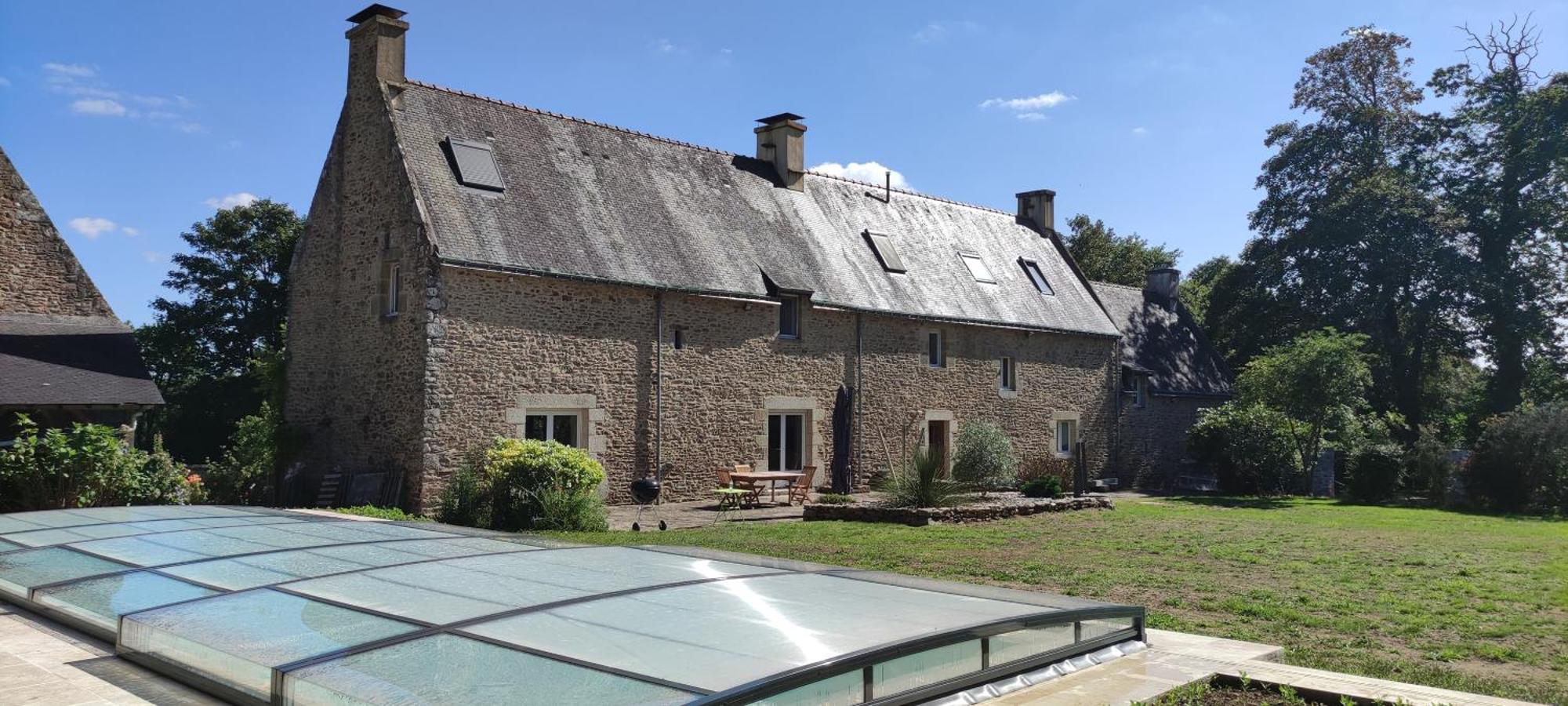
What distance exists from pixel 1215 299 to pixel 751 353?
20.5 metres

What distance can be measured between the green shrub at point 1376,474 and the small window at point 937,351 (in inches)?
365

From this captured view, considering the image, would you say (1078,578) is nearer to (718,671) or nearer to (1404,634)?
(1404,634)

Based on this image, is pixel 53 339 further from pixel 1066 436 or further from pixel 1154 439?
pixel 1154 439

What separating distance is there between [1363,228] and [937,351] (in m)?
14.7

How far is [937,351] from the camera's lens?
71.9ft

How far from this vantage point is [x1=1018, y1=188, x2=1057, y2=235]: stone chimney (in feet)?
92.9

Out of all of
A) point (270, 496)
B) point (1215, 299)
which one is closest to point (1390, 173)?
point (1215, 299)

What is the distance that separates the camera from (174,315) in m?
30.1

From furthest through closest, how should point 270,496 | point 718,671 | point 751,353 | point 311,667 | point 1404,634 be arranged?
point 751,353 < point 270,496 < point 1404,634 < point 311,667 < point 718,671

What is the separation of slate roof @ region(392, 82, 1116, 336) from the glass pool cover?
27.5 feet

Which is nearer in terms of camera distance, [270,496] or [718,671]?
[718,671]

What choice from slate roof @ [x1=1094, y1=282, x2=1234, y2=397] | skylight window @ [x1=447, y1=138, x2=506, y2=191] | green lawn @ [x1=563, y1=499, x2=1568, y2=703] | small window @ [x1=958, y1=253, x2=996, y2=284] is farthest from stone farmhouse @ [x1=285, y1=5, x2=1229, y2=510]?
slate roof @ [x1=1094, y1=282, x2=1234, y2=397]

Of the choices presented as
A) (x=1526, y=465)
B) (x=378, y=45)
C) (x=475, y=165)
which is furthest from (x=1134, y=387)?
(x=378, y=45)

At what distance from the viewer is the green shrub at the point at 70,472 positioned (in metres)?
11.5
